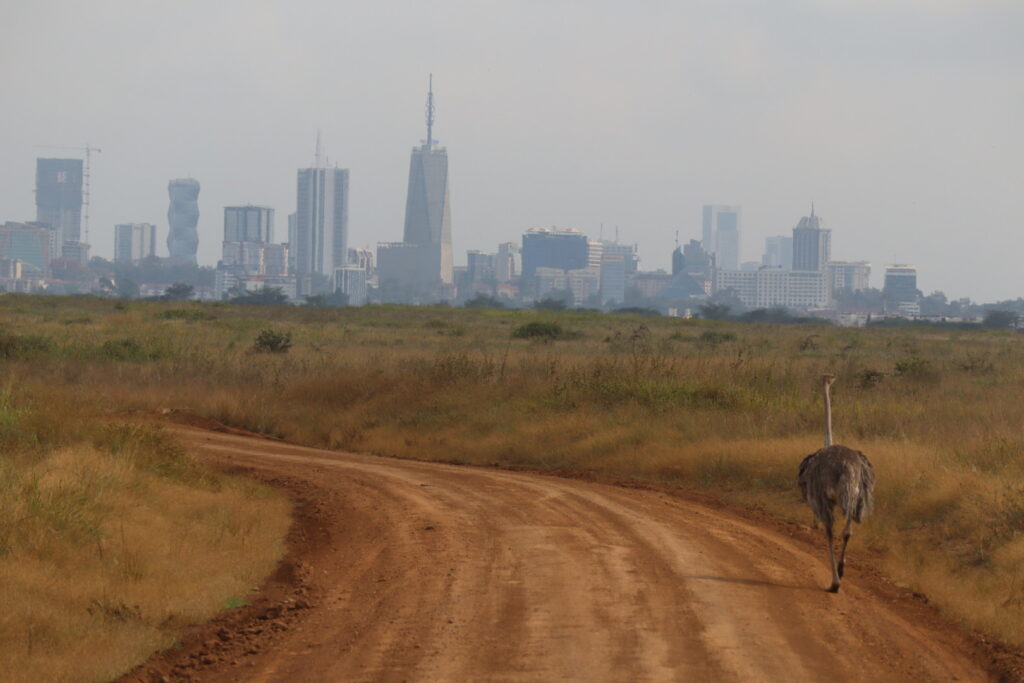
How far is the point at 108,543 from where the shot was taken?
33.0ft

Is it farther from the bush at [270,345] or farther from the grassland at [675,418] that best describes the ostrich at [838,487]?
the bush at [270,345]

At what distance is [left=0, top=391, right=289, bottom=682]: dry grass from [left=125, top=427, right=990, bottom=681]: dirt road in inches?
17.2

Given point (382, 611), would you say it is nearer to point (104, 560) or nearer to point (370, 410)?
point (104, 560)

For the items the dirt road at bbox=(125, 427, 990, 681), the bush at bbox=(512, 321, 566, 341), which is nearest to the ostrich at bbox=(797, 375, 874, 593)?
the dirt road at bbox=(125, 427, 990, 681)

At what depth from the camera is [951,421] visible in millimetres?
18047

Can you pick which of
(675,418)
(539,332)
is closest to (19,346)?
(675,418)

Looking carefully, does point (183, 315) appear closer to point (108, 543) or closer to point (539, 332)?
point (539, 332)

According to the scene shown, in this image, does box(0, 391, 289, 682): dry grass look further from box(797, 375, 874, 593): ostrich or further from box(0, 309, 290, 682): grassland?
box(797, 375, 874, 593): ostrich

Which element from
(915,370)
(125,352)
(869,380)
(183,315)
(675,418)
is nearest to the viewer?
(675,418)

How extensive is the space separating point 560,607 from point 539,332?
46.6 metres

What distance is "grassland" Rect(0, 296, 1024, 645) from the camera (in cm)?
→ 1212

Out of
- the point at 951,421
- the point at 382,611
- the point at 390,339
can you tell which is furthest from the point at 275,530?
the point at 390,339

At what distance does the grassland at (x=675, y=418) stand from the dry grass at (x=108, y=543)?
3314mm

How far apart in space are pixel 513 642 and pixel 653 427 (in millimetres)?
11878
